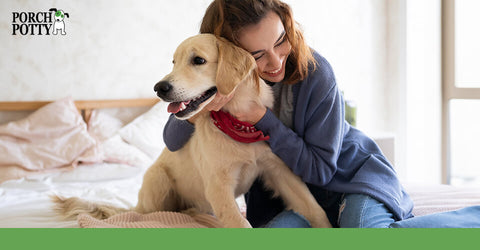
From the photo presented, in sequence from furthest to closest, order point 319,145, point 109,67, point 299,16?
point 299,16 < point 109,67 < point 319,145

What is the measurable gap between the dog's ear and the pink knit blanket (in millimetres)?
468

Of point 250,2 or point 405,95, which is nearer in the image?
point 250,2

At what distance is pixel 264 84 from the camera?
1283mm

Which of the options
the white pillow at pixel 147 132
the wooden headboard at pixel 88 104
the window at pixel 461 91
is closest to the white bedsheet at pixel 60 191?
the white pillow at pixel 147 132

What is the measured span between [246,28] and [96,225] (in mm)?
721

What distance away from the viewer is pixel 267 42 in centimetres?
114

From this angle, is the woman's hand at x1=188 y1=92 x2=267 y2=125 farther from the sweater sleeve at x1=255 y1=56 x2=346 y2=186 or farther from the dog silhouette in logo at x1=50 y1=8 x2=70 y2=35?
the dog silhouette in logo at x1=50 y1=8 x2=70 y2=35

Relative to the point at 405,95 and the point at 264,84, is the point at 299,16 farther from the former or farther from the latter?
the point at 264,84

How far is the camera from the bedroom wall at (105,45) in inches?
103

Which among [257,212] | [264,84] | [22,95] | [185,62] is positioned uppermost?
[185,62]

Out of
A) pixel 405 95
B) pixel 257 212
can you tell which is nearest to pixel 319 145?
pixel 257 212

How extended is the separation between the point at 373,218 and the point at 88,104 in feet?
7.14

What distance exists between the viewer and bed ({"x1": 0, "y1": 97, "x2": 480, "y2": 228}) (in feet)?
5.88

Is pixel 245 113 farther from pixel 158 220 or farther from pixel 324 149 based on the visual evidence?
pixel 158 220
